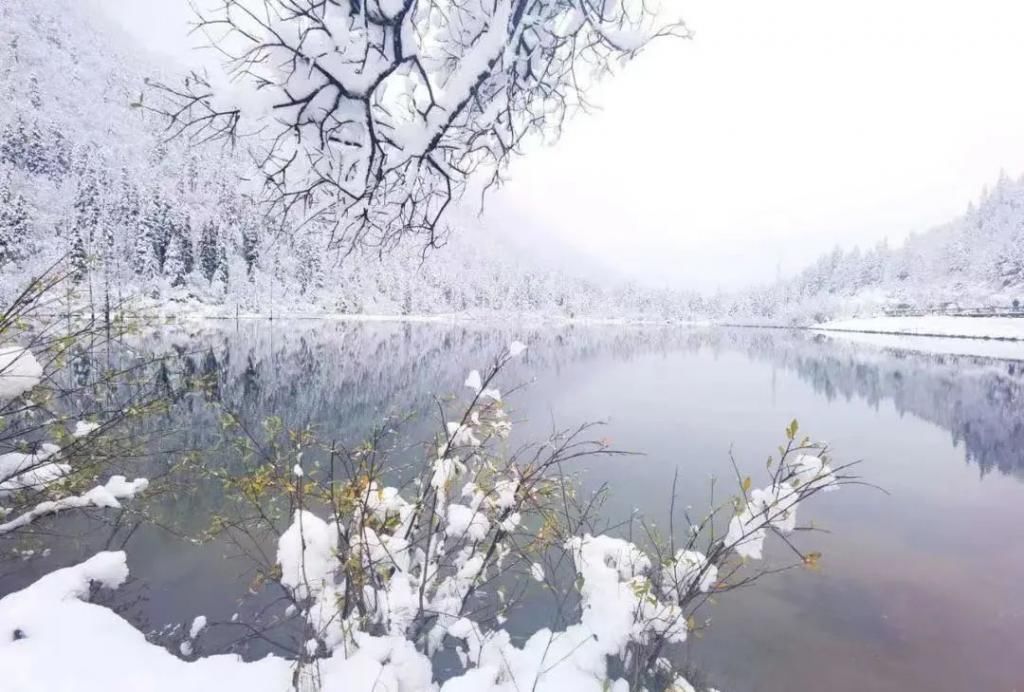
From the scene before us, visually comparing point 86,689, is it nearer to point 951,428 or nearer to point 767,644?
point 767,644

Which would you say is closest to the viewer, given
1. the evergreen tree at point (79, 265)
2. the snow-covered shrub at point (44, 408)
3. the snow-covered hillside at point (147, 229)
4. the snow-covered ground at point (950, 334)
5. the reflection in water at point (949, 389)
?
the snow-covered shrub at point (44, 408)

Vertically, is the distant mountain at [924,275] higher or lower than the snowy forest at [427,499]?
higher

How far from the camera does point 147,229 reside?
73.1 m

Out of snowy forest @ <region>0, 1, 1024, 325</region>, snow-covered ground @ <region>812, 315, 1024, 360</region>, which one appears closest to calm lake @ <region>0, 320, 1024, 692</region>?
snow-covered ground @ <region>812, 315, 1024, 360</region>

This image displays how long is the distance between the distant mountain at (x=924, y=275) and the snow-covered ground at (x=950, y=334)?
7.40 meters

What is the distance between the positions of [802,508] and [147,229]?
9328cm

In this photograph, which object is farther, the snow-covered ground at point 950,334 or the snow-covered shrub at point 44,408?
the snow-covered ground at point 950,334

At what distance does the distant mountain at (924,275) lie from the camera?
3022 inches

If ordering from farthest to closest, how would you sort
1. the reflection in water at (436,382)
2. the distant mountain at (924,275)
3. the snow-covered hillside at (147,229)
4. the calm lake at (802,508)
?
1. the distant mountain at (924,275)
2. the snow-covered hillside at (147,229)
3. the reflection in water at (436,382)
4. the calm lake at (802,508)

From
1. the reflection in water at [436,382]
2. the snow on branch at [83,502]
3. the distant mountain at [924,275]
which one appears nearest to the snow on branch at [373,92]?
the snow on branch at [83,502]

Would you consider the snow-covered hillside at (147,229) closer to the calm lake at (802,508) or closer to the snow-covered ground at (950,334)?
the calm lake at (802,508)

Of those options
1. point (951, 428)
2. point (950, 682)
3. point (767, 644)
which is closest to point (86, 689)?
point (767, 644)

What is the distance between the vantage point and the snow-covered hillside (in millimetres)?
64500

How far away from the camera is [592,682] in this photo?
108 inches
